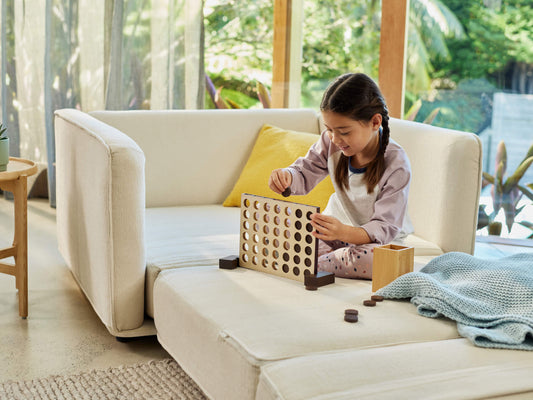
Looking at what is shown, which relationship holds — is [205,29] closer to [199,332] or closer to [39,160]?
[39,160]

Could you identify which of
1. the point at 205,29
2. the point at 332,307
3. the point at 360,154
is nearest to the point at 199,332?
the point at 332,307

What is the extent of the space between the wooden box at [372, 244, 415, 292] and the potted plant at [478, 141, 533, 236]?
5.69 ft

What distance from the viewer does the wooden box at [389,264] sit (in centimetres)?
180

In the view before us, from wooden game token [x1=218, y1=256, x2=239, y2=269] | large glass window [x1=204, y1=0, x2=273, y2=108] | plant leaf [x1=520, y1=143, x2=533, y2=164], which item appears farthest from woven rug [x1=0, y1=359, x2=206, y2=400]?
large glass window [x1=204, y1=0, x2=273, y2=108]

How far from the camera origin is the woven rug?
1839 mm

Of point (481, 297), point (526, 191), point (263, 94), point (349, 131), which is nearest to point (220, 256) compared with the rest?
point (349, 131)

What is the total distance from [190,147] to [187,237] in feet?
1.95

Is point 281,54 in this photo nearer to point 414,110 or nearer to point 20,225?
point 414,110

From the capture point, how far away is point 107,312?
2.09 m

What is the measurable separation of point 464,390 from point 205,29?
126 inches

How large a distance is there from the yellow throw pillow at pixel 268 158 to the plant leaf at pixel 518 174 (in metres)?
1.15

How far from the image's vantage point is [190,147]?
9.22 feet

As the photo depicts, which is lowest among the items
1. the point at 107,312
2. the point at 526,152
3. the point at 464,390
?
the point at 107,312

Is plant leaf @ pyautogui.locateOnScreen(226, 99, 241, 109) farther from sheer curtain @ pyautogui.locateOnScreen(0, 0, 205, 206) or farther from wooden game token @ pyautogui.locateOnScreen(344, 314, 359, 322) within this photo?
wooden game token @ pyautogui.locateOnScreen(344, 314, 359, 322)
